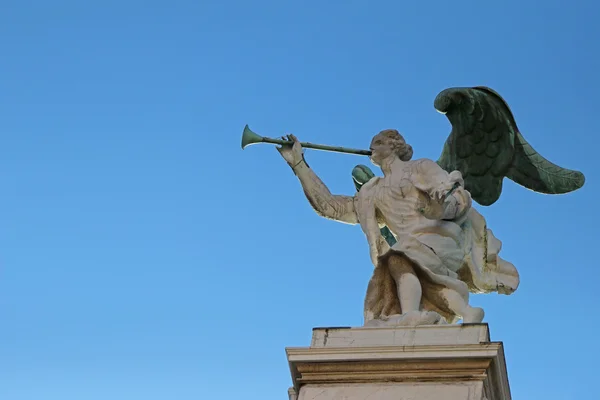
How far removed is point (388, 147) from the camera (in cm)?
1500

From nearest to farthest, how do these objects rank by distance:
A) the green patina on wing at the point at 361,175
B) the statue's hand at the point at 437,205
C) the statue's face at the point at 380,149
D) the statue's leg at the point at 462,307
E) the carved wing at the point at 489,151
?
1. the statue's leg at the point at 462,307
2. the statue's hand at the point at 437,205
3. the statue's face at the point at 380,149
4. the green patina on wing at the point at 361,175
5. the carved wing at the point at 489,151

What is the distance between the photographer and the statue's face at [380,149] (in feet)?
49.2

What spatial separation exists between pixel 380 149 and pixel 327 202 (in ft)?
2.54

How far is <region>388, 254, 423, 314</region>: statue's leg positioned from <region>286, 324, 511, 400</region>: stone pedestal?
48 centimetres

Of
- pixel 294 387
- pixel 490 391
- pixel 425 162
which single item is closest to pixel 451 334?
pixel 490 391

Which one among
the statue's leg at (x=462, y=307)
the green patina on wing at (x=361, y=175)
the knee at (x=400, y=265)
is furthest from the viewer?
the green patina on wing at (x=361, y=175)

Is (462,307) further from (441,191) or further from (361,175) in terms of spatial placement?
(361,175)

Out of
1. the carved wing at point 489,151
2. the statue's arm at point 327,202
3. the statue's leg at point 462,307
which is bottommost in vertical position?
the statue's leg at point 462,307

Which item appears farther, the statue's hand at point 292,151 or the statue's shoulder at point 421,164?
the statue's hand at point 292,151

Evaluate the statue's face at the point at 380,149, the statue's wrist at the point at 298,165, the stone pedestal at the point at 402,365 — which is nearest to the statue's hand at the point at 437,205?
the statue's face at the point at 380,149

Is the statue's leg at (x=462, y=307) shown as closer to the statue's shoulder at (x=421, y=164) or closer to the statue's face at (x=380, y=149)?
the statue's shoulder at (x=421, y=164)

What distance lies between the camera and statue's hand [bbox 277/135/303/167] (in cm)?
1533

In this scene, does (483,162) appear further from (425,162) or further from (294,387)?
(294,387)

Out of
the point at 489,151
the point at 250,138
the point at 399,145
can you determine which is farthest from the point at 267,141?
the point at 489,151
